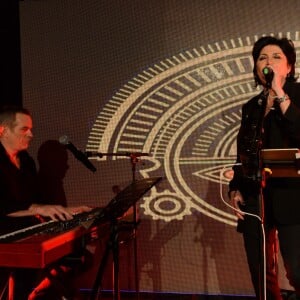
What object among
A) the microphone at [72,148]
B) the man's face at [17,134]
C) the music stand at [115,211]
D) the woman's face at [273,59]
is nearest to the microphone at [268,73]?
the woman's face at [273,59]

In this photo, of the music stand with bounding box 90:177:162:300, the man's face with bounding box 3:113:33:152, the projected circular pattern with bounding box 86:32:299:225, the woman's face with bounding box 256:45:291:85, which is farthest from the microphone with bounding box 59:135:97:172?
the woman's face with bounding box 256:45:291:85

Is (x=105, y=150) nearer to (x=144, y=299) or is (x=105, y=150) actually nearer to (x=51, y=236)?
(x=144, y=299)

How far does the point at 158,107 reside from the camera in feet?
11.4

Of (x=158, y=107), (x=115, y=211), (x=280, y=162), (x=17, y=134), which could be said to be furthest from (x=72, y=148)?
(x=280, y=162)

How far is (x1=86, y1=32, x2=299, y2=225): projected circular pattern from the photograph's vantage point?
10.8 ft

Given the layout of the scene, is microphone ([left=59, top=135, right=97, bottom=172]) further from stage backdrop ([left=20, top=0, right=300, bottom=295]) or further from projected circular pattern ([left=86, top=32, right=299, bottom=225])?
projected circular pattern ([left=86, top=32, right=299, bottom=225])

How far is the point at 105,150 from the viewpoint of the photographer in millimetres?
3607

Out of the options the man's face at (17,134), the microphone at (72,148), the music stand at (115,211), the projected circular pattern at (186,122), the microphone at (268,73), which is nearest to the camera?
the microphone at (268,73)

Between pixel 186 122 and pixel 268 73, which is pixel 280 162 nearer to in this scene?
pixel 268 73

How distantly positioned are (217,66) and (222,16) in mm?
413

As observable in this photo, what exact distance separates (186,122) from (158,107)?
280mm

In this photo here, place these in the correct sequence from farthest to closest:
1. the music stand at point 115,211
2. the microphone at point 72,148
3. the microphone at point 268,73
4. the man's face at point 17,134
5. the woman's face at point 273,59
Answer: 1. the man's face at point 17,134
2. the microphone at point 72,148
3. the woman's face at point 273,59
4. the music stand at point 115,211
5. the microphone at point 268,73

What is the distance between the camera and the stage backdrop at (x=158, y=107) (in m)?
3.32

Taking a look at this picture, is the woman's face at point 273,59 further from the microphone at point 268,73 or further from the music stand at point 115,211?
the music stand at point 115,211
